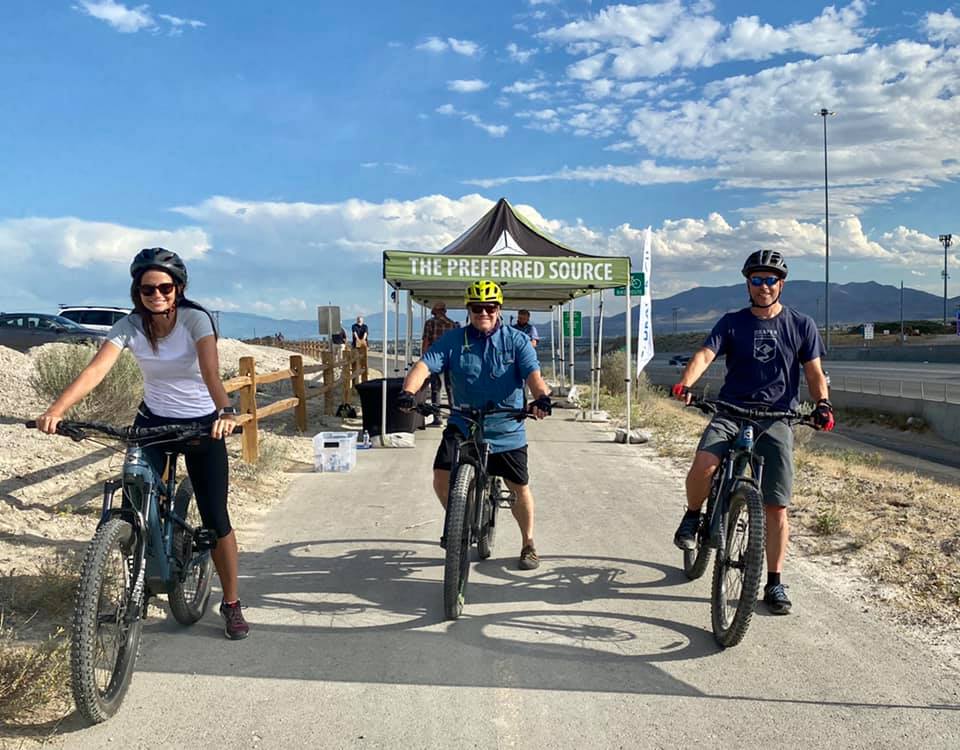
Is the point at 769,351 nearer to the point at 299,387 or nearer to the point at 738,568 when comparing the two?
the point at 738,568

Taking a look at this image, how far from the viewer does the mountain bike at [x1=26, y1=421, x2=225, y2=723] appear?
336 cm

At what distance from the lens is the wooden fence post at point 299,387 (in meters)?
12.9

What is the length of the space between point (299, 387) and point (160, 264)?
30.8 feet

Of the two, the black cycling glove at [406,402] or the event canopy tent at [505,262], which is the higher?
the event canopy tent at [505,262]

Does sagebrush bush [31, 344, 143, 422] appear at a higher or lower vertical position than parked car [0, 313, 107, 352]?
lower

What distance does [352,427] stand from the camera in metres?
14.9

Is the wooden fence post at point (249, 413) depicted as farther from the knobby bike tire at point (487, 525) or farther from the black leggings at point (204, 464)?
the black leggings at point (204, 464)

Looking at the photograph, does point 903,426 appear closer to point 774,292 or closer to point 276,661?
point 774,292

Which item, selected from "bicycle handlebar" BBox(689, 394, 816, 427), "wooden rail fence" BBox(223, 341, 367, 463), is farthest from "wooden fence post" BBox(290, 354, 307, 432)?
"bicycle handlebar" BBox(689, 394, 816, 427)

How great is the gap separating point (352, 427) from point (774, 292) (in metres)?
10.8

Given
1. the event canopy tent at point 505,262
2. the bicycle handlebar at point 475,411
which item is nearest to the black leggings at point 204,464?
the bicycle handlebar at point 475,411

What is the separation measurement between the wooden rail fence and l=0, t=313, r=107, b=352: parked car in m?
8.79

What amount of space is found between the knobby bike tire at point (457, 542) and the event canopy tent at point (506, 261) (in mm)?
7705

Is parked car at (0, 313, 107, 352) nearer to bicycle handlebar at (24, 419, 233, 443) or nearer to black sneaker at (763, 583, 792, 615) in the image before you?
bicycle handlebar at (24, 419, 233, 443)
